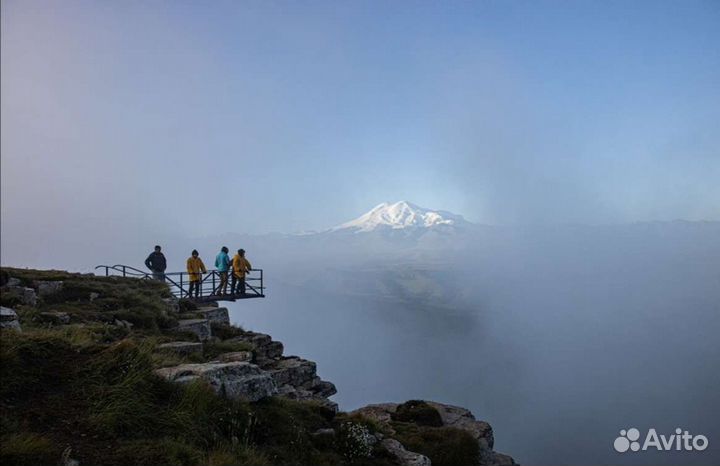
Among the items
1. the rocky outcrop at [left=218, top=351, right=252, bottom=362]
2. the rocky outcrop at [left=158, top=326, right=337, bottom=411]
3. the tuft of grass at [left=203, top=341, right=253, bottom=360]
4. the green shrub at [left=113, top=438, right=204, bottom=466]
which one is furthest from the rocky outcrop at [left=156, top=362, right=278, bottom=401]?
the tuft of grass at [left=203, top=341, right=253, bottom=360]

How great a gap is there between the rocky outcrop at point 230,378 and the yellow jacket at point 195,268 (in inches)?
700

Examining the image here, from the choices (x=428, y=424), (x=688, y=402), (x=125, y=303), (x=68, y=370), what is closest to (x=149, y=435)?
(x=68, y=370)

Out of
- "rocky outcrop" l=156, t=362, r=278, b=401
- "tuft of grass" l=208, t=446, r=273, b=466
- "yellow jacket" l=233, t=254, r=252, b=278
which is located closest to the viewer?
"tuft of grass" l=208, t=446, r=273, b=466

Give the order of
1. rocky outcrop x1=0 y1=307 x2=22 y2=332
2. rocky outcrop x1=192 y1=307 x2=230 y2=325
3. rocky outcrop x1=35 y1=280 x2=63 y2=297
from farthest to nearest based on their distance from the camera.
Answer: rocky outcrop x1=192 y1=307 x2=230 y2=325
rocky outcrop x1=35 y1=280 x2=63 y2=297
rocky outcrop x1=0 y1=307 x2=22 y2=332

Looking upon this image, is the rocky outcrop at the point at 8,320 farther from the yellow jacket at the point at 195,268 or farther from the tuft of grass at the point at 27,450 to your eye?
the yellow jacket at the point at 195,268

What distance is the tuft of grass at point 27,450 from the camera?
16.0 ft

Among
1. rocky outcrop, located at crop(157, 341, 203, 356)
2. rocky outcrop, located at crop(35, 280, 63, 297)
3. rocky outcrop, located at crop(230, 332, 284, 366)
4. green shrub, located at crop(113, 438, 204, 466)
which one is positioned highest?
rocky outcrop, located at crop(35, 280, 63, 297)

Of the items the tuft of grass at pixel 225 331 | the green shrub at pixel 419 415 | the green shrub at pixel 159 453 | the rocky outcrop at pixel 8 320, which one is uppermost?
the rocky outcrop at pixel 8 320

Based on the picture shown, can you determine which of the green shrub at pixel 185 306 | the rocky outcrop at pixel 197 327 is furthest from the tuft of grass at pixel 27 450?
the green shrub at pixel 185 306

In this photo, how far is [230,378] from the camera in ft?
25.3

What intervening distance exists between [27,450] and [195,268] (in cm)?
2090

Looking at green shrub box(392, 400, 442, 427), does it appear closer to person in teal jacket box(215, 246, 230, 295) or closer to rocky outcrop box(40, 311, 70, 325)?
rocky outcrop box(40, 311, 70, 325)

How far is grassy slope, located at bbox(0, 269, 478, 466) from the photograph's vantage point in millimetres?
5473

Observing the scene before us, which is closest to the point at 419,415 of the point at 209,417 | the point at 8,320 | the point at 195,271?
the point at 209,417
